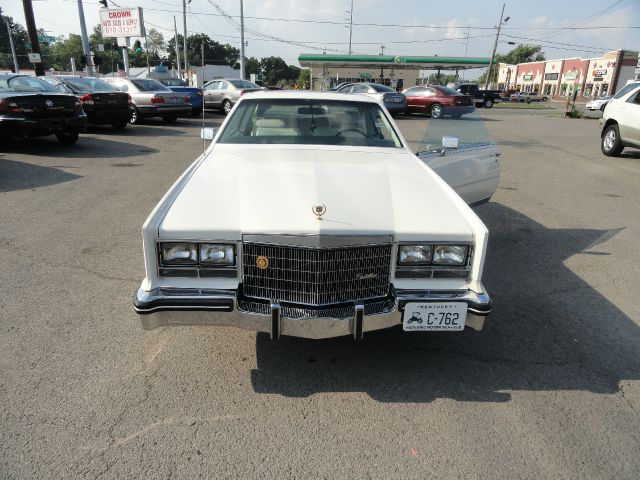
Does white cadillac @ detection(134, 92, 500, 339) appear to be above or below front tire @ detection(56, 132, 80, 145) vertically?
above

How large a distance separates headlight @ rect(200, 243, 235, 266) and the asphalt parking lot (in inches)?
30.7

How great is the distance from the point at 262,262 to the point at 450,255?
3.62 feet

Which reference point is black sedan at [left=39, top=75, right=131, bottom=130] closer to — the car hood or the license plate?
the car hood

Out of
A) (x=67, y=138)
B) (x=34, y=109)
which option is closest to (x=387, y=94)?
(x=67, y=138)

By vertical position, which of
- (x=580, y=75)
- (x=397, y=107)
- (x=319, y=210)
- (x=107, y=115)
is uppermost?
(x=580, y=75)

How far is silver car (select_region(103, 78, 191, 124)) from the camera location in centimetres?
1592

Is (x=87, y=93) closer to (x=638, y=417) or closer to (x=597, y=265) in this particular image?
(x=597, y=265)

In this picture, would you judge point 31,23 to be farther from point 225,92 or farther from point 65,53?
point 65,53

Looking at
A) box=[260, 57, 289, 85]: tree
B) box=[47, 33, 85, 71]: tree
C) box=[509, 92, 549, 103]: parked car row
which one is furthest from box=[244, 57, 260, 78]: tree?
box=[509, 92, 549, 103]: parked car row

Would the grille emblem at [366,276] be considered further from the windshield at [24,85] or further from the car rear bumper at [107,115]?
the car rear bumper at [107,115]

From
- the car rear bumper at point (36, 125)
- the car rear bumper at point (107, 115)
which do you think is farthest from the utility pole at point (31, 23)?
→ the car rear bumper at point (36, 125)

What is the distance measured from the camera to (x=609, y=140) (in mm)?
12211

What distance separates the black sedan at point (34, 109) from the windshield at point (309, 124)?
7.17m

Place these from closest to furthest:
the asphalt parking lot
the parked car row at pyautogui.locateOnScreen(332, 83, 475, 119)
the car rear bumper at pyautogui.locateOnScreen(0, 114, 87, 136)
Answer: the asphalt parking lot, the car rear bumper at pyautogui.locateOnScreen(0, 114, 87, 136), the parked car row at pyautogui.locateOnScreen(332, 83, 475, 119)
